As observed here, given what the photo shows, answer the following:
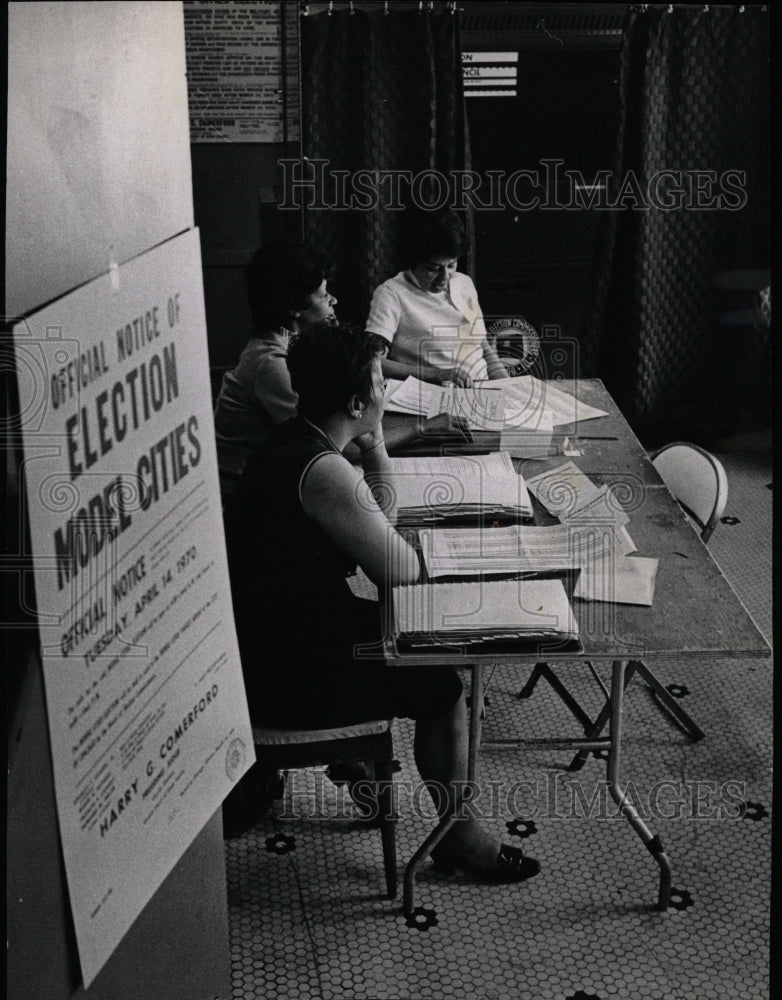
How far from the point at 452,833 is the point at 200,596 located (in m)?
1.71

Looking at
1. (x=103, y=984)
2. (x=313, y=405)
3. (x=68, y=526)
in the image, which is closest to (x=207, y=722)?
(x=103, y=984)

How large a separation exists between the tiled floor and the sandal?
3cm

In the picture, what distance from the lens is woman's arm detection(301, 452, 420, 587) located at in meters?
2.37

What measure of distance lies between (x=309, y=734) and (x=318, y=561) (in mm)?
375

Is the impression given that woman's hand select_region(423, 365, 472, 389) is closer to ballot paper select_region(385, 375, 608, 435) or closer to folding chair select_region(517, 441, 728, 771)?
ballot paper select_region(385, 375, 608, 435)

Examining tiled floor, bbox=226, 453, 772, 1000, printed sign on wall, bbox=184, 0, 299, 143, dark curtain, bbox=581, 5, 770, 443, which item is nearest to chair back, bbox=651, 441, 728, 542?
tiled floor, bbox=226, 453, 772, 1000

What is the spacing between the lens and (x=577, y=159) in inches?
191

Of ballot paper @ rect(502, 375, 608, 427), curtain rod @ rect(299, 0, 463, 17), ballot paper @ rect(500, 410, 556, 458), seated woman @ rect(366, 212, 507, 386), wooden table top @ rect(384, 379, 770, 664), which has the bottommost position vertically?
wooden table top @ rect(384, 379, 770, 664)

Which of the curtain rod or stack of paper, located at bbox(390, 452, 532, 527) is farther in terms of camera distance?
the curtain rod

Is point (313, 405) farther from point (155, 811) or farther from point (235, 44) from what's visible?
point (235, 44)

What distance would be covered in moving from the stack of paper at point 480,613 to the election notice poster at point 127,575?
1.03 m

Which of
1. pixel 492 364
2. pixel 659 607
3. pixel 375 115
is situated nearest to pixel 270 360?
pixel 492 364

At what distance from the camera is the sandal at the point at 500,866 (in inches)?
106

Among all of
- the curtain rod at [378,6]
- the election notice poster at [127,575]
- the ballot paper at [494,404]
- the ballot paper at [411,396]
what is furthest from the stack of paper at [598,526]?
the curtain rod at [378,6]
